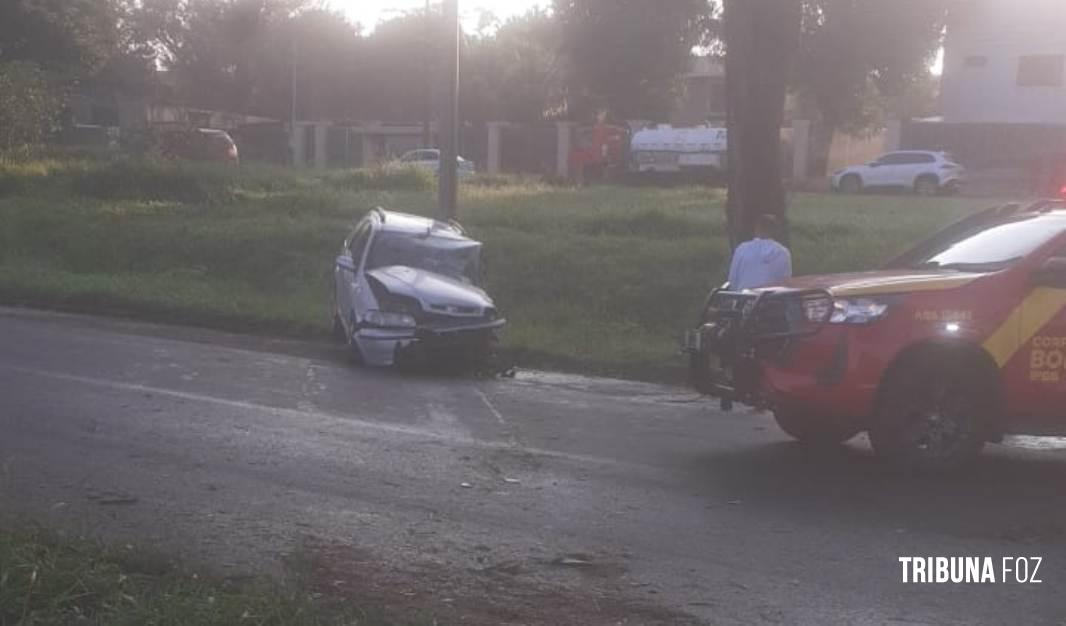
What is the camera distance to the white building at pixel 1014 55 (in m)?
52.3

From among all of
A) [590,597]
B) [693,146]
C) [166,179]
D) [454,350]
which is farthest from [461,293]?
[693,146]

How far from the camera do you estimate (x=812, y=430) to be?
10297 mm

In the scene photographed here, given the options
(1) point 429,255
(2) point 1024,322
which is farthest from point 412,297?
(2) point 1024,322

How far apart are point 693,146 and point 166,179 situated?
24.9m

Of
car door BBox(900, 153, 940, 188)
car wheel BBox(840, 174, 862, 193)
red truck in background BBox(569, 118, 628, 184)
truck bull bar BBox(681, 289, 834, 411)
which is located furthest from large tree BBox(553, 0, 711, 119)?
truck bull bar BBox(681, 289, 834, 411)

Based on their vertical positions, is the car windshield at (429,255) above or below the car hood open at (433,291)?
above

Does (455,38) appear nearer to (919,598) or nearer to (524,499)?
(524,499)

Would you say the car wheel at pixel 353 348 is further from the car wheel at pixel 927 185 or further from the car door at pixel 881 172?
the car door at pixel 881 172

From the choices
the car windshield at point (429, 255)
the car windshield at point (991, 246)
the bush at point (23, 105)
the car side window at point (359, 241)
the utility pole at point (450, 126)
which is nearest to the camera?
the car windshield at point (991, 246)

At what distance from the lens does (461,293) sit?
1491 cm

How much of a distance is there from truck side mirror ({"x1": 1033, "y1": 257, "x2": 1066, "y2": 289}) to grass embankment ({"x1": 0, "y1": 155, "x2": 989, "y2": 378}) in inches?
235

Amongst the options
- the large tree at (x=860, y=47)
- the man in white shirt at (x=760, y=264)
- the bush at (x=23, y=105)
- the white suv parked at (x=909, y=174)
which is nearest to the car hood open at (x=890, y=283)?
the man in white shirt at (x=760, y=264)

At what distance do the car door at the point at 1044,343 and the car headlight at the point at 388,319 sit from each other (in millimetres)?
6510

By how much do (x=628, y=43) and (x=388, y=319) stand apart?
41.9 m
